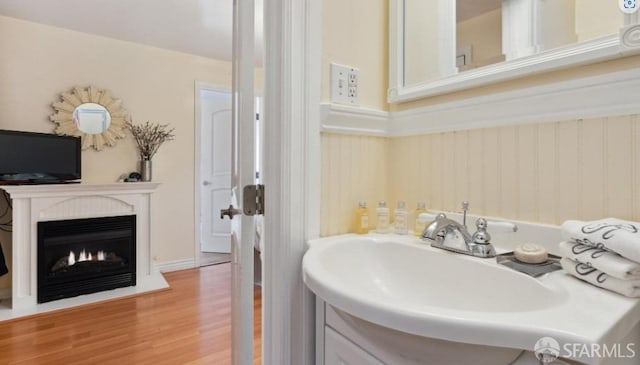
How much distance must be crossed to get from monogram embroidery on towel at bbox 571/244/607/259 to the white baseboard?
136 inches

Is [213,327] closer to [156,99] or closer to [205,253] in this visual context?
[205,253]

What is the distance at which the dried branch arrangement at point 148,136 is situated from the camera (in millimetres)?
3139

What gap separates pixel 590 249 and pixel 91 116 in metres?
3.50

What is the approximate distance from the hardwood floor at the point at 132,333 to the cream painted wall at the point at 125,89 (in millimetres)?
940

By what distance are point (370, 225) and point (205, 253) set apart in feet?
11.4

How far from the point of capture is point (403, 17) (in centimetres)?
108

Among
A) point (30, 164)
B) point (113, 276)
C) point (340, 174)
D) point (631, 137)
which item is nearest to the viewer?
point (631, 137)

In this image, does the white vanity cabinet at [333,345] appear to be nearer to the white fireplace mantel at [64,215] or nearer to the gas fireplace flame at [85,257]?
the white fireplace mantel at [64,215]

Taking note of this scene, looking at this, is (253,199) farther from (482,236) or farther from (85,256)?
(85,256)

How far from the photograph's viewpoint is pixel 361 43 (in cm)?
105

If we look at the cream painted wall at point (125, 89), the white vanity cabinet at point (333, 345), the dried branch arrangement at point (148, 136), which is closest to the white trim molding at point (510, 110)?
the white vanity cabinet at point (333, 345)

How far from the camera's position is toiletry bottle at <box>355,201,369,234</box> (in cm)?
99

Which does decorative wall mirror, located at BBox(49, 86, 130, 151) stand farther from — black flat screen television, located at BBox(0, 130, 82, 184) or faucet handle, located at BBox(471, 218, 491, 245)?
faucet handle, located at BBox(471, 218, 491, 245)

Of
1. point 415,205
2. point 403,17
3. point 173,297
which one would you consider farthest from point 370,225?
point 173,297
